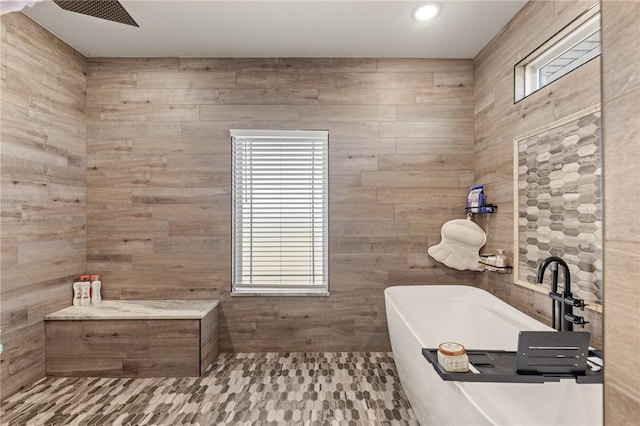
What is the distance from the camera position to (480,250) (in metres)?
2.85

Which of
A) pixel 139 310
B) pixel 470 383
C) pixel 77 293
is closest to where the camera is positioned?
pixel 470 383

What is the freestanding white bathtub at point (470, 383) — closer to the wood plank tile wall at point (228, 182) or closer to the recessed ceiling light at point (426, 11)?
the wood plank tile wall at point (228, 182)

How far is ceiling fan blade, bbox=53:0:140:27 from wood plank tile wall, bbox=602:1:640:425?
9.12ft

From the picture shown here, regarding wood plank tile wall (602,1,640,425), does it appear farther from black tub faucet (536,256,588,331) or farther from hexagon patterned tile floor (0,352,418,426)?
hexagon patterned tile floor (0,352,418,426)

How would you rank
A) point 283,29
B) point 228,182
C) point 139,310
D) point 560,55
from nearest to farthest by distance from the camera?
1. point 560,55
2. point 283,29
3. point 139,310
4. point 228,182

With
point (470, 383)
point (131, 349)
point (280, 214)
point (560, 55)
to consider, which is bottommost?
point (131, 349)

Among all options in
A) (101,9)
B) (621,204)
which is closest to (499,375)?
(621,204)

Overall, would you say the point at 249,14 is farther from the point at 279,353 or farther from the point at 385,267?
the point at 279,353

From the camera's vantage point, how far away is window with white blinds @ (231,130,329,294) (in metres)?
2.97

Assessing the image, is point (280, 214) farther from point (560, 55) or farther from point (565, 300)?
point (560, 55)

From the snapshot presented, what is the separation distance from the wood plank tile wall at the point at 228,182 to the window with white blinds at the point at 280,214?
105 millimetres

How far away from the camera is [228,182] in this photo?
2951mm

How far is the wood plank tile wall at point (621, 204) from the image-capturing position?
1.80 feet

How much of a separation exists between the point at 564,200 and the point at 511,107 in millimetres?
893
